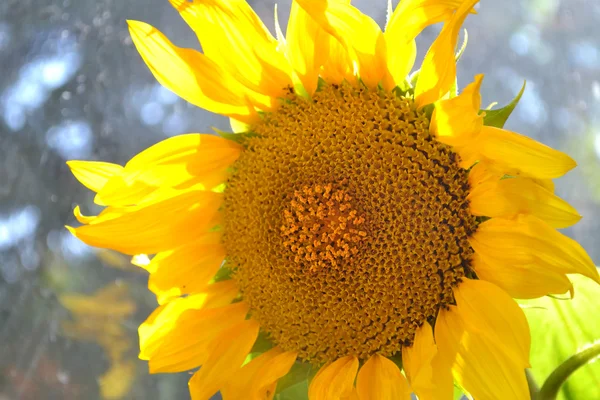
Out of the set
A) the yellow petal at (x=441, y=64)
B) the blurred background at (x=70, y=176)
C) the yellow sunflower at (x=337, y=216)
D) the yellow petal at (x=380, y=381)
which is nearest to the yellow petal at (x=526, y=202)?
the yellow sunflower at (x=337, y=216)

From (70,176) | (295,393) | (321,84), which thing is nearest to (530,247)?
(321,84)

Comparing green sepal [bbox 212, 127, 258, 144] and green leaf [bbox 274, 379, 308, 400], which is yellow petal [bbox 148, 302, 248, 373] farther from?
green sepal [bbox 212, 127, 258, 144]

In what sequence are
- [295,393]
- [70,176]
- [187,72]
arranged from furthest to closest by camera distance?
[70,176] → [295,393] → [187,72]

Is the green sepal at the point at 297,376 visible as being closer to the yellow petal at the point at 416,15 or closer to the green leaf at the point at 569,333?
the green leaf at the point at 569,333

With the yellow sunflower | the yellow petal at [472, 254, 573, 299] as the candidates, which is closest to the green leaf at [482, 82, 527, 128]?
the yellow sunflower

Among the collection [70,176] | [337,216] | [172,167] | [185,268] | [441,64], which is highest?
[441,64]

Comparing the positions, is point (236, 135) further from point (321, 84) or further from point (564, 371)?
point (564, 371)
